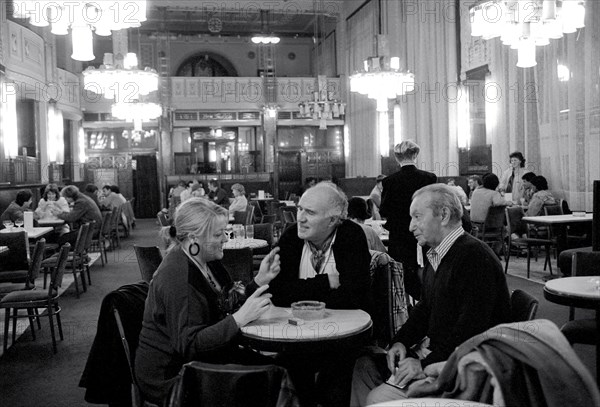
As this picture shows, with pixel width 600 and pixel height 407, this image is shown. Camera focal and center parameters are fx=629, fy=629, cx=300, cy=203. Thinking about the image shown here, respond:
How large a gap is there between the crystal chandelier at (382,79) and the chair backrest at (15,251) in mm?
6831

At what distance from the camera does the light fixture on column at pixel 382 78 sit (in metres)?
11.0

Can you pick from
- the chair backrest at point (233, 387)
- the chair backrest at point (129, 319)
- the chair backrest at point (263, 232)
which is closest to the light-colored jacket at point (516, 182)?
the chair backrest at point (263, 232)

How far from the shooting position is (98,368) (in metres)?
2.57

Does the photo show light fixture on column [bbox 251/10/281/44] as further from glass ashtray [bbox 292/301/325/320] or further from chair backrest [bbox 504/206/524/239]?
glass ashtray [bbox 292/301/325/320]

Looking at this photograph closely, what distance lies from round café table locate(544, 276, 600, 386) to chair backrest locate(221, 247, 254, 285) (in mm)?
2256

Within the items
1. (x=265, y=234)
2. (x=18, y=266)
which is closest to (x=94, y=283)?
(x=18, y=266)

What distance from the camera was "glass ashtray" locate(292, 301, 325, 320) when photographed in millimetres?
2742

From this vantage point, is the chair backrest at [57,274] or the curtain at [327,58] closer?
the chair backrest at [57,274]

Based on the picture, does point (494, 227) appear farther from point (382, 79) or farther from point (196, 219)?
point (196, 219)

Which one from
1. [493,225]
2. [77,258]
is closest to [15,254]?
[77,258]

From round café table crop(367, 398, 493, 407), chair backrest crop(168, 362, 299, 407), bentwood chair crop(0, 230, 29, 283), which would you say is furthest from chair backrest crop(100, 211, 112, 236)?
round café table crop(367, 398, 493, 407)

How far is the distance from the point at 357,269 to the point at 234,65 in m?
21.7

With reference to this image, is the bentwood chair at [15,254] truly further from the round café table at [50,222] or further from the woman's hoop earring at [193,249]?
the woman's hoop earring at [193,249]

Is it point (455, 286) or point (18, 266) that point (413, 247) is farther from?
point (18, 266)
